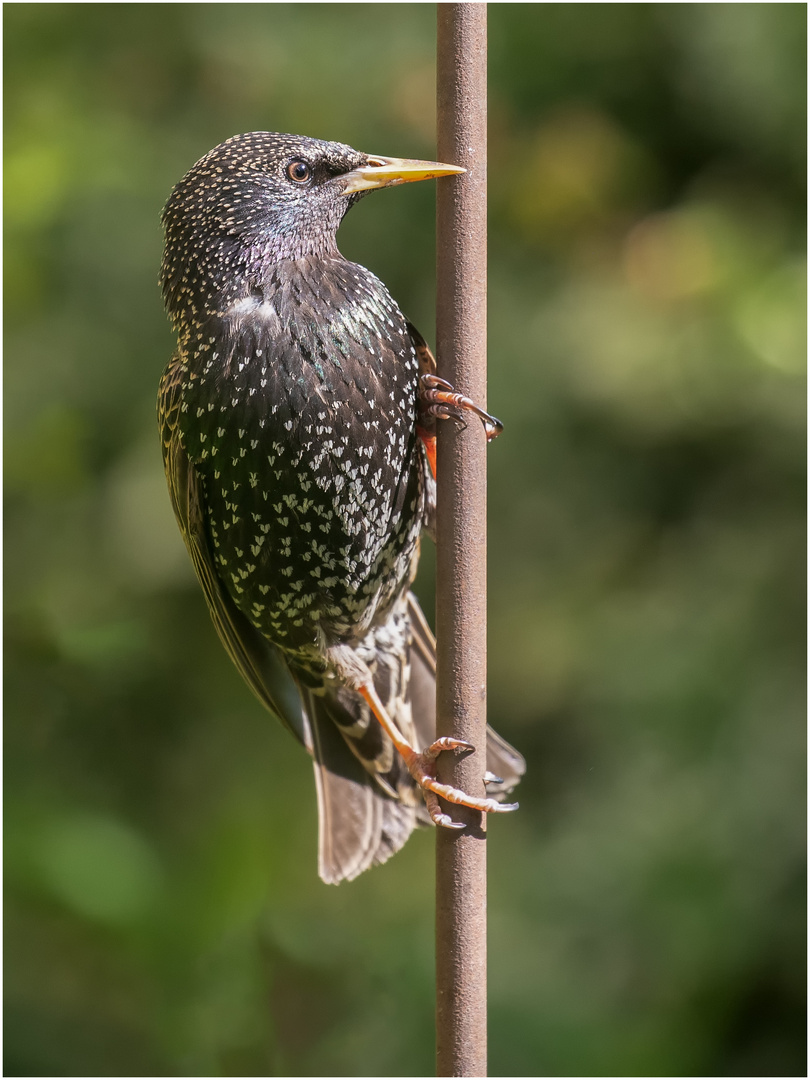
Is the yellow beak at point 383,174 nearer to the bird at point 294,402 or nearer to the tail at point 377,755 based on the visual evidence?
the bird at point 294,402

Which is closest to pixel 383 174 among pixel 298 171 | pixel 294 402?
pixel 298 171

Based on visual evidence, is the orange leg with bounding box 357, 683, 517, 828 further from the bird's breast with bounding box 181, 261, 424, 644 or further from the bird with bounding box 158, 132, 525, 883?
the bird's breast with bounding box 181, 261, 424, 644

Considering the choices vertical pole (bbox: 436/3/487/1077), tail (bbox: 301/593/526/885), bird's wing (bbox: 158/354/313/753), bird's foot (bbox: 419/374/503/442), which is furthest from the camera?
tail (bbox: 301/593/526/885)

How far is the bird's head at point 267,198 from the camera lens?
2.37 m

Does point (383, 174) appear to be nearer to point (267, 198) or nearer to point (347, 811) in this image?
point (267, 198)

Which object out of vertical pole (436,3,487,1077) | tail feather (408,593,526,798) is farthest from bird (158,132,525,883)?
tail feather (408,593,526,798)

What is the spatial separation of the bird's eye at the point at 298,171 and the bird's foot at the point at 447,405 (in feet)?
1.53

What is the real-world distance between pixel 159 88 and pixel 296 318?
191cm

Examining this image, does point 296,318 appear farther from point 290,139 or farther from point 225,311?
point 290,139

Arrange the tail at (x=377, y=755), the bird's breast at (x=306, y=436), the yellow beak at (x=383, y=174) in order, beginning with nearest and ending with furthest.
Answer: the yellow beak at (x=383, y=174), the bird's breast at (x=306, y=436), the tail at (x=377, y=755)

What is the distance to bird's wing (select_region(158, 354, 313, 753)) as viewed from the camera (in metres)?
2.57

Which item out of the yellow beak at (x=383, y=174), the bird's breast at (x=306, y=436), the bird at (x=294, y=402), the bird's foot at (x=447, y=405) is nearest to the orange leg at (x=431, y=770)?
the bird at (x=294, y=402)

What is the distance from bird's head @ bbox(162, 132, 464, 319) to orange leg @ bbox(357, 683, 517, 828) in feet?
3.26

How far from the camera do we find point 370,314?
236 centimetres
